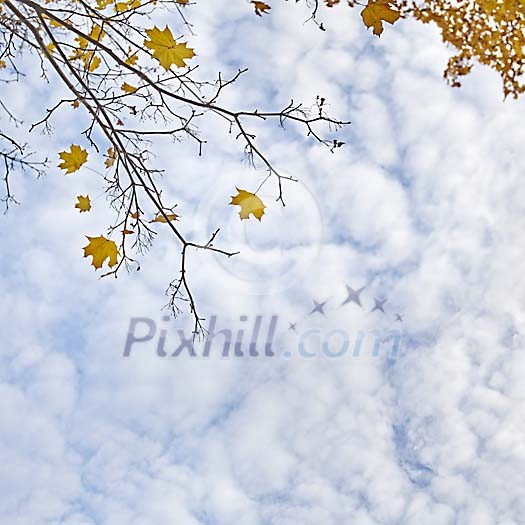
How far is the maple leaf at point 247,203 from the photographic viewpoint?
215 cm

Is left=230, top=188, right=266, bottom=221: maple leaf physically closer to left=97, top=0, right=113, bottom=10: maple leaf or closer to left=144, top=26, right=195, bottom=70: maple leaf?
left=144, top=26, right=195, bottom=70: maple leaf

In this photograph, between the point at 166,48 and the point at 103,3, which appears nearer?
the point at 166,48

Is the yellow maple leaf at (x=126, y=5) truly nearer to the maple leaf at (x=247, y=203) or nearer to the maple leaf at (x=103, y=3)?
the maple leaf at (x=103, y=3)

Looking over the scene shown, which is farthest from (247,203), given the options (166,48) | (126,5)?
(126,5)

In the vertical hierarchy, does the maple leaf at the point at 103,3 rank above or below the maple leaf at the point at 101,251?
above

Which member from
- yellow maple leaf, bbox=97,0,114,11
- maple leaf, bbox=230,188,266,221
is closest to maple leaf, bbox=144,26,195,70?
maple leaf, bbox=230,188,266,221

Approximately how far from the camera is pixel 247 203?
2170mm

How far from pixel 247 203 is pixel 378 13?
0.75 meters

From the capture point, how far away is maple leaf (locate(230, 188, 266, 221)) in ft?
7.06

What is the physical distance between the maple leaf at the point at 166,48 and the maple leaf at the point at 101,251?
71cm

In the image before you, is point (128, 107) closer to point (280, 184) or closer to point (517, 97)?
point (280, 184)

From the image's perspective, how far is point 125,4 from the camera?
2.74 metres

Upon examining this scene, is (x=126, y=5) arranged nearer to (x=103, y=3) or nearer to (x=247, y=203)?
(x=103, y=3)

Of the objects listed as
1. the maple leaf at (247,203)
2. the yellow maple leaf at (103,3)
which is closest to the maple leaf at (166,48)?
the maple leaf at (247,203)
